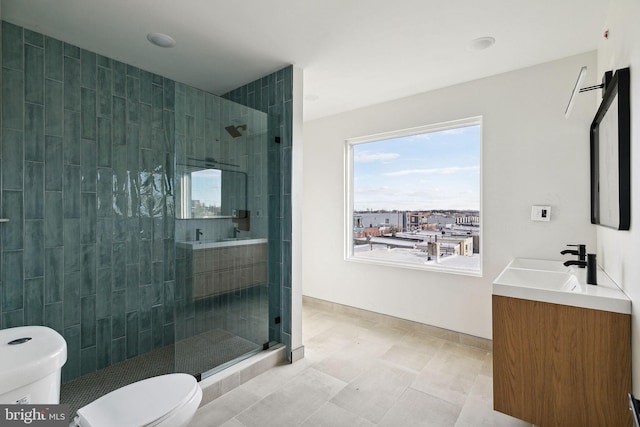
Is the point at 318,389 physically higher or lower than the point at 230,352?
lower

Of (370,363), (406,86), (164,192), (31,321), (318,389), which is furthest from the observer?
(406,86)

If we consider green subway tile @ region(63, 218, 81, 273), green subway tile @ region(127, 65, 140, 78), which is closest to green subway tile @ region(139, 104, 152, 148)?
green subway tile @ region(127, 65, 140, 78)

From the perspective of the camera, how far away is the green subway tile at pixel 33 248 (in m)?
2.15

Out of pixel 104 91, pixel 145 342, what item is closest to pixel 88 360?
pixel 145 342

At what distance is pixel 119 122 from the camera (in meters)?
2.60

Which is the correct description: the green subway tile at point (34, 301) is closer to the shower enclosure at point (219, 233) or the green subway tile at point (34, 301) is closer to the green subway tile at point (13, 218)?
the green subway tile at point (13, 218)

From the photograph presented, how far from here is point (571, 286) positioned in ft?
6.22

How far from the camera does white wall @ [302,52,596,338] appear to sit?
2.52 meters

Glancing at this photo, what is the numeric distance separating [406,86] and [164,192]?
2463 mm

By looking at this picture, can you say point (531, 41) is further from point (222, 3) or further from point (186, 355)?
point (186, 355)

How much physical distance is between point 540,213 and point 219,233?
99.9 inches

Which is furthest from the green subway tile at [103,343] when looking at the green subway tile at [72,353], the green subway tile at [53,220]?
the green subway tile at [53,220]

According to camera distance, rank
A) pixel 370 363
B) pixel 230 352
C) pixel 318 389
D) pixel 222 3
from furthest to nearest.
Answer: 1. pixel 370 363
2. pixel 230 352
3. pixel 318 389
4. pixel 222 3

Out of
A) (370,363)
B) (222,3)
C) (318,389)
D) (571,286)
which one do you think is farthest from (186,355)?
(571,286)
